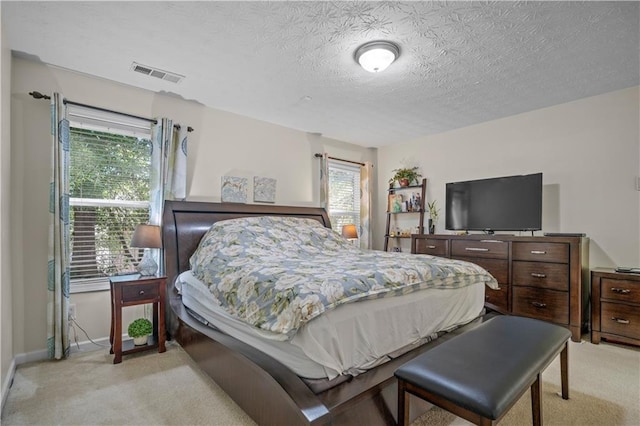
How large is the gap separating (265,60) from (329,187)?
2.55 m

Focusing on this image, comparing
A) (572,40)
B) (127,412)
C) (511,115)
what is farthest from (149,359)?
(511,115)

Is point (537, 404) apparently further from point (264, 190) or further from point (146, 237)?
point (264, 190)

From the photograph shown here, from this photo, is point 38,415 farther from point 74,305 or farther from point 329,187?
point 329,187

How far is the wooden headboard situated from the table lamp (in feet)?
0.45

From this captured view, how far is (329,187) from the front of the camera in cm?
485

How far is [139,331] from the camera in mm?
2600

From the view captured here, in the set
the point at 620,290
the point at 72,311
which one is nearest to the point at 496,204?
the point at 620,290

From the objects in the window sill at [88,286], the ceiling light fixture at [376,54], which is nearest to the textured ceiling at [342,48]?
the ceiling light fixture at [376,54]

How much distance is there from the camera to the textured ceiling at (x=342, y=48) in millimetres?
1920

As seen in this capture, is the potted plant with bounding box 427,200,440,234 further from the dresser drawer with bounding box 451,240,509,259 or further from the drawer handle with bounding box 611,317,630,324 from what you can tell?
the drawer handle with bounding box 611,317,630,324

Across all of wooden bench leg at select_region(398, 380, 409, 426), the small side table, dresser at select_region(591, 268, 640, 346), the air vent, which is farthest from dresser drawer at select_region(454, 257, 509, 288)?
the air vent

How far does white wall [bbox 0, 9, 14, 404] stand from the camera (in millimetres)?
1955

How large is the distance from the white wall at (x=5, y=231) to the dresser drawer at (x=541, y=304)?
4157 mm

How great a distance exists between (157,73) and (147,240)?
1.43 metres
